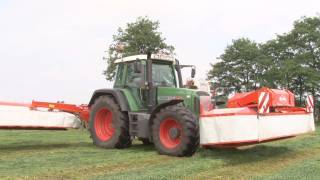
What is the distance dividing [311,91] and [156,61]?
28876 mm

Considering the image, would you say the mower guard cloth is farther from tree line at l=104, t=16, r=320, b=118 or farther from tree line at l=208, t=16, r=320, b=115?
tree line at l=208, t=16, r=320, b=115

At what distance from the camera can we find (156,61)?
12.2 metres

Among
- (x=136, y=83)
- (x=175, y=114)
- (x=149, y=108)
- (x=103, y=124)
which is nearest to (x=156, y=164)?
(x=175, y=114)

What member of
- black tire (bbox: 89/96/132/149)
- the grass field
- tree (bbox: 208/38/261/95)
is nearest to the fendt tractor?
black tire (bbox: 89/96/132/149)

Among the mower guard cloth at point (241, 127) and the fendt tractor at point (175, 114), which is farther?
the fendt tractor at point (175, 114)

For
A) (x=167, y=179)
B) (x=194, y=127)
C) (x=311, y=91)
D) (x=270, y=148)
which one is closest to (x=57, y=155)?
(x=194, y=127)

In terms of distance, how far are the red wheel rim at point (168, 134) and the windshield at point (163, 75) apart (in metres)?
1.39

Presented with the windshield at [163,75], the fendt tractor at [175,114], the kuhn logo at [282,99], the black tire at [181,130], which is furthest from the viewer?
the windshield at [163,75]

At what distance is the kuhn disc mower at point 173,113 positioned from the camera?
963 centimetres

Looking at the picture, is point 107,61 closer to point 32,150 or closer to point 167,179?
point 32,150

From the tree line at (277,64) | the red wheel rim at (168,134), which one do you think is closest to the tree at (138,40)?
the tree line at (277,64)

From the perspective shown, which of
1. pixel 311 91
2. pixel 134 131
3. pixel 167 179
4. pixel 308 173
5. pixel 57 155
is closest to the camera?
pixel 167 179

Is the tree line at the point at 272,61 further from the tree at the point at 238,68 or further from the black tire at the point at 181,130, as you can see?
the black tire at the point at 181,130

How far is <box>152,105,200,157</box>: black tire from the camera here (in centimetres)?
1011
